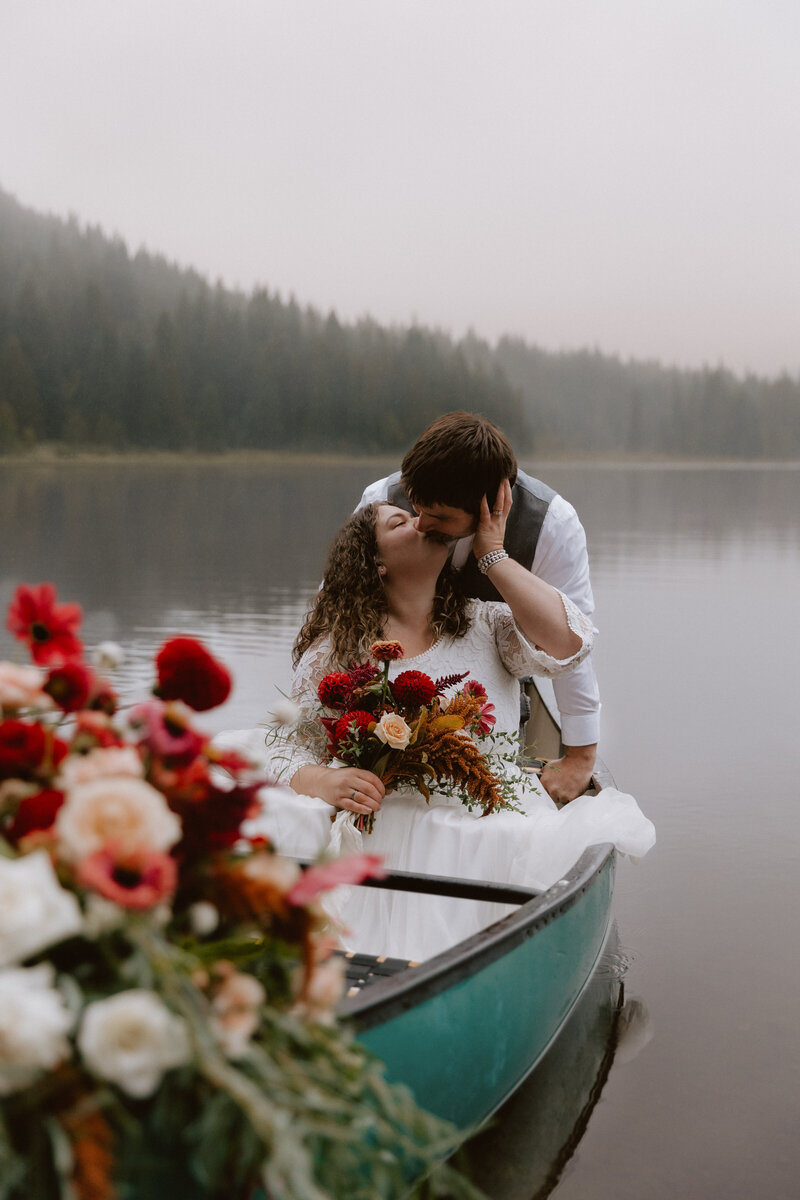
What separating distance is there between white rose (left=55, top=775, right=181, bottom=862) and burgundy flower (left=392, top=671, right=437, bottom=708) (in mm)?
1944

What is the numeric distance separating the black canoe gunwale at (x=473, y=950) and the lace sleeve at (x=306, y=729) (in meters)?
0.53

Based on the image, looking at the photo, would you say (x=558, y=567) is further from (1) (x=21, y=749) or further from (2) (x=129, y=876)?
(2) (x=129, y=876)

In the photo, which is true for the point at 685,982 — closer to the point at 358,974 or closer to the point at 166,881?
the point at 358,974

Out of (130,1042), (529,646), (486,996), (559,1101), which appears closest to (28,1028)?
(130,1042)

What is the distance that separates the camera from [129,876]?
1114 mm

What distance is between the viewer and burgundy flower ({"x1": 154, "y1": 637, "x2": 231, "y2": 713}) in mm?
1454

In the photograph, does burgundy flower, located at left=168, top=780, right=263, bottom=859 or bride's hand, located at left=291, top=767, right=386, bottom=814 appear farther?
bride's hand, located at left=291, top=767, right=386, bottom=814

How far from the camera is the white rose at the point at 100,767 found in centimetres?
122

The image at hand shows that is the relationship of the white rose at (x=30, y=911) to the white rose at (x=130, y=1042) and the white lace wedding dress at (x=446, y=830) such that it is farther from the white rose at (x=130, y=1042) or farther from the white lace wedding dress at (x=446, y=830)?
the white lace wedding dress at (x=446, y=830)

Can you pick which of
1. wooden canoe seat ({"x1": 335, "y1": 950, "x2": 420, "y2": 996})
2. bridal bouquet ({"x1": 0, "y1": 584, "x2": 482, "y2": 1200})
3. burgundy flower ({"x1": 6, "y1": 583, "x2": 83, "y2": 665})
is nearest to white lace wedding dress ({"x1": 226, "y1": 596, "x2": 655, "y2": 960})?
wooden canoe seat ({"x1": 335, "y1": 950, "x2": 420, "y2": 996})

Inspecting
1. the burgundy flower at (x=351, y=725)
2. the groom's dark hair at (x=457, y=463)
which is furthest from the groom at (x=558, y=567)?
the burgundy flower at (x=351, y=725)

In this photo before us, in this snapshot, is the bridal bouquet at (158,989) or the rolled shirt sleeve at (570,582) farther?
the rolled shirt sleeve at (570,582)

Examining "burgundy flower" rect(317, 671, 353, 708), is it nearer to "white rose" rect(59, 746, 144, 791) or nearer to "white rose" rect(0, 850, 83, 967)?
"white rose" rect(59, 746, 144, 791)

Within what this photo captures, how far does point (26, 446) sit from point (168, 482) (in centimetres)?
1327
